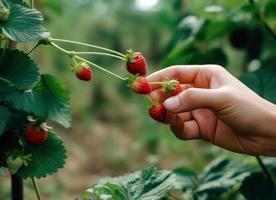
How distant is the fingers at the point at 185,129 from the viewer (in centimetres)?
103

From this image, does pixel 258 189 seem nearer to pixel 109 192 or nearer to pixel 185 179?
pixel 185 179

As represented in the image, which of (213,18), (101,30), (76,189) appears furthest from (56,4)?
(101,30)

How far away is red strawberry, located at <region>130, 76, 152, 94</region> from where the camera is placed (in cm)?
84

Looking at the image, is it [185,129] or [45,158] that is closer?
[45,158]

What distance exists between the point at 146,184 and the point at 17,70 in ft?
1.03

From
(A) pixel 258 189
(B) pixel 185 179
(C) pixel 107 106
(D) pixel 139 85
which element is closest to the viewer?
(D) pixel 139 85

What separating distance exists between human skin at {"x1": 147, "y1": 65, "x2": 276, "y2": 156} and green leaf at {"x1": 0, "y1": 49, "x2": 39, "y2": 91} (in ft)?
0.71

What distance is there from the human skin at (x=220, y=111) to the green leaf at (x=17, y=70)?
0.22 m

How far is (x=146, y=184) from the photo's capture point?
1002 millimetres

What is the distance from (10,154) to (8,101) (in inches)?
3.4

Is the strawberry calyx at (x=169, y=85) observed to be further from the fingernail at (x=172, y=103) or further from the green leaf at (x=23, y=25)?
the green leaf at (x=23, y=25)

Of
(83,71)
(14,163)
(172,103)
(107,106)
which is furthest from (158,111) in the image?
(107,106)

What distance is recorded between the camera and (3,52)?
34.5 inches

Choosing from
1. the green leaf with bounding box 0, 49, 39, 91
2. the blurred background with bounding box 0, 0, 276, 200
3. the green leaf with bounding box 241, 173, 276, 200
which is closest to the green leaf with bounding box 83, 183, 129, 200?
the green leaf with bounding box 0, 49, 39, 91
